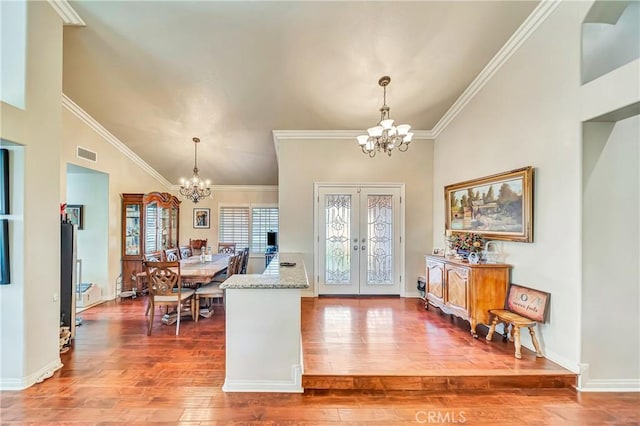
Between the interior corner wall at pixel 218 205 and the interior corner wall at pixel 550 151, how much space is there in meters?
5.74

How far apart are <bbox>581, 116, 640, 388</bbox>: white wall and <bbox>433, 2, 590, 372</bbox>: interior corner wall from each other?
0.32ft

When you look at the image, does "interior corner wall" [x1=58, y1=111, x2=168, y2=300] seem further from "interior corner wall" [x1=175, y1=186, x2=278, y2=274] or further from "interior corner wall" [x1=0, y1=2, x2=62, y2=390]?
"interior corner wall" [x1=0, y1=2, x2=62, y2=390]

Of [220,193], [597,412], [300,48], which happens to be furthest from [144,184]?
[597,412]

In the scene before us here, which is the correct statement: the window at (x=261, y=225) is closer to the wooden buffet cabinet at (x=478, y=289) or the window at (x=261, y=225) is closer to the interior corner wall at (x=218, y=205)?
the interior corner wall at (x=218, y=205)

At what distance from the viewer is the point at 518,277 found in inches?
138

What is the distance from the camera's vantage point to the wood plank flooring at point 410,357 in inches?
106

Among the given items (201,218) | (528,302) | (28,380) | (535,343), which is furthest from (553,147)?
(201,218)

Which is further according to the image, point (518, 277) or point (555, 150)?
point (518, 277)

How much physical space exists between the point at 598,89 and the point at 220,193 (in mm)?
7637

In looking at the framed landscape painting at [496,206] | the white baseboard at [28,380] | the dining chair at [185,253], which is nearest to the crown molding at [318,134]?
the framed landscape painting at [496,206]

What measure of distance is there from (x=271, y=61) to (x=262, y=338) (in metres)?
3.29

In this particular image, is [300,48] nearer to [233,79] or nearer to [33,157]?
[233,79]

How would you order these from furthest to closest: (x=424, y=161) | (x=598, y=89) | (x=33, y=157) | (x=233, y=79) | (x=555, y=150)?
(x=424, y=161), (x=233, y=79), (x=555, y=150), (x=33, y=157), (x=598, y=89)

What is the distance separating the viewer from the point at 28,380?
2670mm
